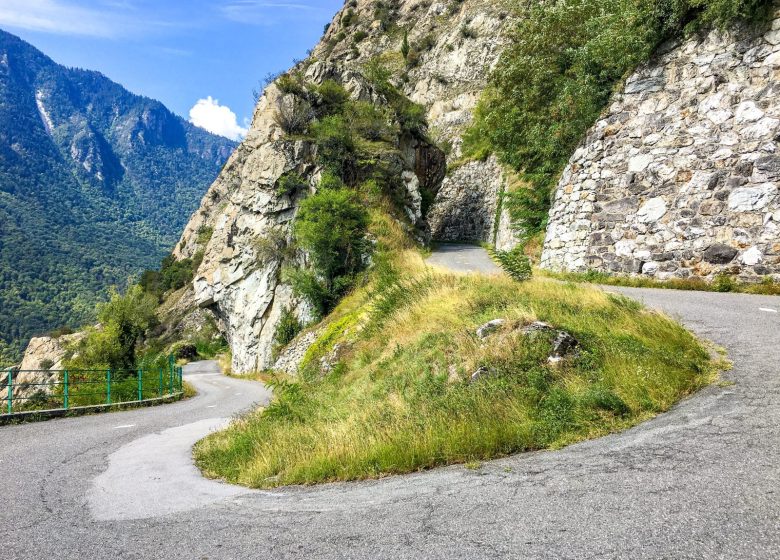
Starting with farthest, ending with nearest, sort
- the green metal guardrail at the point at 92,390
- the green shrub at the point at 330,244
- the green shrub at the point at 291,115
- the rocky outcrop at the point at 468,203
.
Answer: the rocky outcrop at the point at 468,203
the green shrub at the point at 291,115
the green shrub at the point at 330,244
the green metal guardrail at the point at 92,390

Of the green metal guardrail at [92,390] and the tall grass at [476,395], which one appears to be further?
the green metal guardrail at [92,390]

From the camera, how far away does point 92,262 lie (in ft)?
509

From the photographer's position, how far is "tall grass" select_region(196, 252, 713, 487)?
5.34 meters

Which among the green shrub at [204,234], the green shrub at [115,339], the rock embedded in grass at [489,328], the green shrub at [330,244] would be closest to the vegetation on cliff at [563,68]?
the green shrub at [330,244]

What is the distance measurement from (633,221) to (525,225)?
30.2 ft

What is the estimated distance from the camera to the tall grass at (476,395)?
210 inches

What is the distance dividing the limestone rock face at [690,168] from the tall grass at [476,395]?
14.7ft

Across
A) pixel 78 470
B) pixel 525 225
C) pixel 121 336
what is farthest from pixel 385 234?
pixel 78 470

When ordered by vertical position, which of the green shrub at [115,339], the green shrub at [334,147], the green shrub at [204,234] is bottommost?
the green shrub at [115,339]

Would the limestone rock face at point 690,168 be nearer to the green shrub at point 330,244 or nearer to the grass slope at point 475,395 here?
the grass slope at point 475,395

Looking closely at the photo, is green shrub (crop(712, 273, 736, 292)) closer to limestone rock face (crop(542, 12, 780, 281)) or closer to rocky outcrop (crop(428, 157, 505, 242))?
limestone rock face (crop(542, 12, 780, 281))

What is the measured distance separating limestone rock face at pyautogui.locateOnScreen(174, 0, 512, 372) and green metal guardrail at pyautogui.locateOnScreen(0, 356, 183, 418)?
20.2 feet

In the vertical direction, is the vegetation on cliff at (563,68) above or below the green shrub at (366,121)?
A: below

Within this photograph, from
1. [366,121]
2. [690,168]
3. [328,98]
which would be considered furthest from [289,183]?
[690,168]
